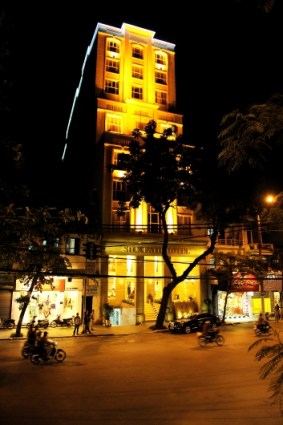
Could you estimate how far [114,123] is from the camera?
126ft

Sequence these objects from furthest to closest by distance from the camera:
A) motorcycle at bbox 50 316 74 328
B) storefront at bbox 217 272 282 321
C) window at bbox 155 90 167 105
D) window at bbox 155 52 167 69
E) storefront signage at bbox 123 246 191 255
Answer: window at bbox 155 52 167 69
window at bbox 155 90 167 105
storefront at bbox 217 272 282 321
storefront signage at bbox 123 246 191 255
motorcycle at bbox 50 316 74 328

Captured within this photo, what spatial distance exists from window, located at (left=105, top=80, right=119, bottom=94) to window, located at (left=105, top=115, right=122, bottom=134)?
11.8ft

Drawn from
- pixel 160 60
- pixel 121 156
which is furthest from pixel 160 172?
pixel 160 60

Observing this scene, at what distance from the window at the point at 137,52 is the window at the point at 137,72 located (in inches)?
55.2

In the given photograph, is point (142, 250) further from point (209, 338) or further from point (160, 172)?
point (209, 338)

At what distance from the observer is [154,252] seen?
34406mm

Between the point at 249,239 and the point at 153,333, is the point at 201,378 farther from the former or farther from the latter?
the point at 249,239

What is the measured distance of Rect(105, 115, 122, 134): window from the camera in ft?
125

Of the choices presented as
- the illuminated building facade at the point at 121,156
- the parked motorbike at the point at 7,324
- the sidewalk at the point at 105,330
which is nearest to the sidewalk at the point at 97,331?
the sidewalk at the point at 105,330

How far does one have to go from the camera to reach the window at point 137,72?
134 ft

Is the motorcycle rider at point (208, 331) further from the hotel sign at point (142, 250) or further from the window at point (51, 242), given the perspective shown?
the hotel sign at point (142, 250)

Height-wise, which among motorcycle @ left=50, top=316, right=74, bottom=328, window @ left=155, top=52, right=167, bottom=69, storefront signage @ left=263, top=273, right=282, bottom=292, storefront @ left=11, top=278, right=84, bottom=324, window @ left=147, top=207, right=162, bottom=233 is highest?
window @ left=155, top=52, right=167, bottom=69

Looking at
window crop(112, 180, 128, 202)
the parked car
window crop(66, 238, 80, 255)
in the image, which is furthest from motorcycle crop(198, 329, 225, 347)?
window crop(112, 180, 128, 202)

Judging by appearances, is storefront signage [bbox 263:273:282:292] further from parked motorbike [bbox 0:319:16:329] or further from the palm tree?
the palm tree
